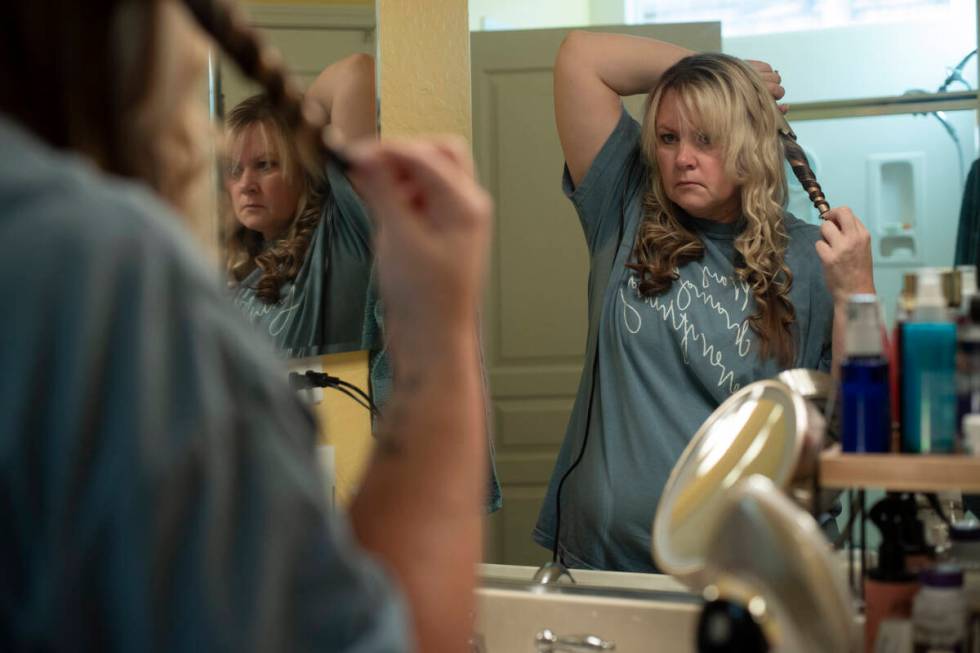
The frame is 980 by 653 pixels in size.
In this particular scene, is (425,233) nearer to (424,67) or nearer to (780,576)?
(780,576)

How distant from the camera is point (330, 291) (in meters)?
1.40

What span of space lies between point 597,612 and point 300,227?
620 mm

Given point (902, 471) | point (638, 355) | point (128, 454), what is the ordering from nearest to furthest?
point (128, 454)
point (902, 471)
point (638, 355)

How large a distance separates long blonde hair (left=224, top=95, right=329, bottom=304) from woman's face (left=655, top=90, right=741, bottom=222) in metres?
0.45

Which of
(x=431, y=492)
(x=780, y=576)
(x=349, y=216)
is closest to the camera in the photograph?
(x=431, y=492)

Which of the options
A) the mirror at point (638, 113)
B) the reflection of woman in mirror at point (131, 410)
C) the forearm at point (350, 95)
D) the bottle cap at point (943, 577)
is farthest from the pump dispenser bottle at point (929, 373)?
the forearm at point (350, 95)

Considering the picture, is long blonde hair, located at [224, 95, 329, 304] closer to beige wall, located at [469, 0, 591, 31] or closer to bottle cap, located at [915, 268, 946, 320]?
beige wall, located at [469, 0, 591, 31]

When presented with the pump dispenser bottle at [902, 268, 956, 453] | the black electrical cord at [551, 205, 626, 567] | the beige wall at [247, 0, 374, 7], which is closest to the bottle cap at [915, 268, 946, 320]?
the pump dispenser bottle at [902, 268, 956, 453]

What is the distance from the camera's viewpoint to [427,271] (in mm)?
492

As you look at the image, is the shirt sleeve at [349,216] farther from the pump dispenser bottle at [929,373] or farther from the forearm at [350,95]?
the pump dispenser bottle at [929,373]

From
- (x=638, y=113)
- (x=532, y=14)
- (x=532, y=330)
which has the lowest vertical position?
(x=532, y=330)

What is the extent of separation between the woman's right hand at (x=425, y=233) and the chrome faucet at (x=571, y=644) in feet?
2.51

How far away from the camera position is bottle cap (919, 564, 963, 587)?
896 mm

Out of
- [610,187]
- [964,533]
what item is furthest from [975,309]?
[610,187]
